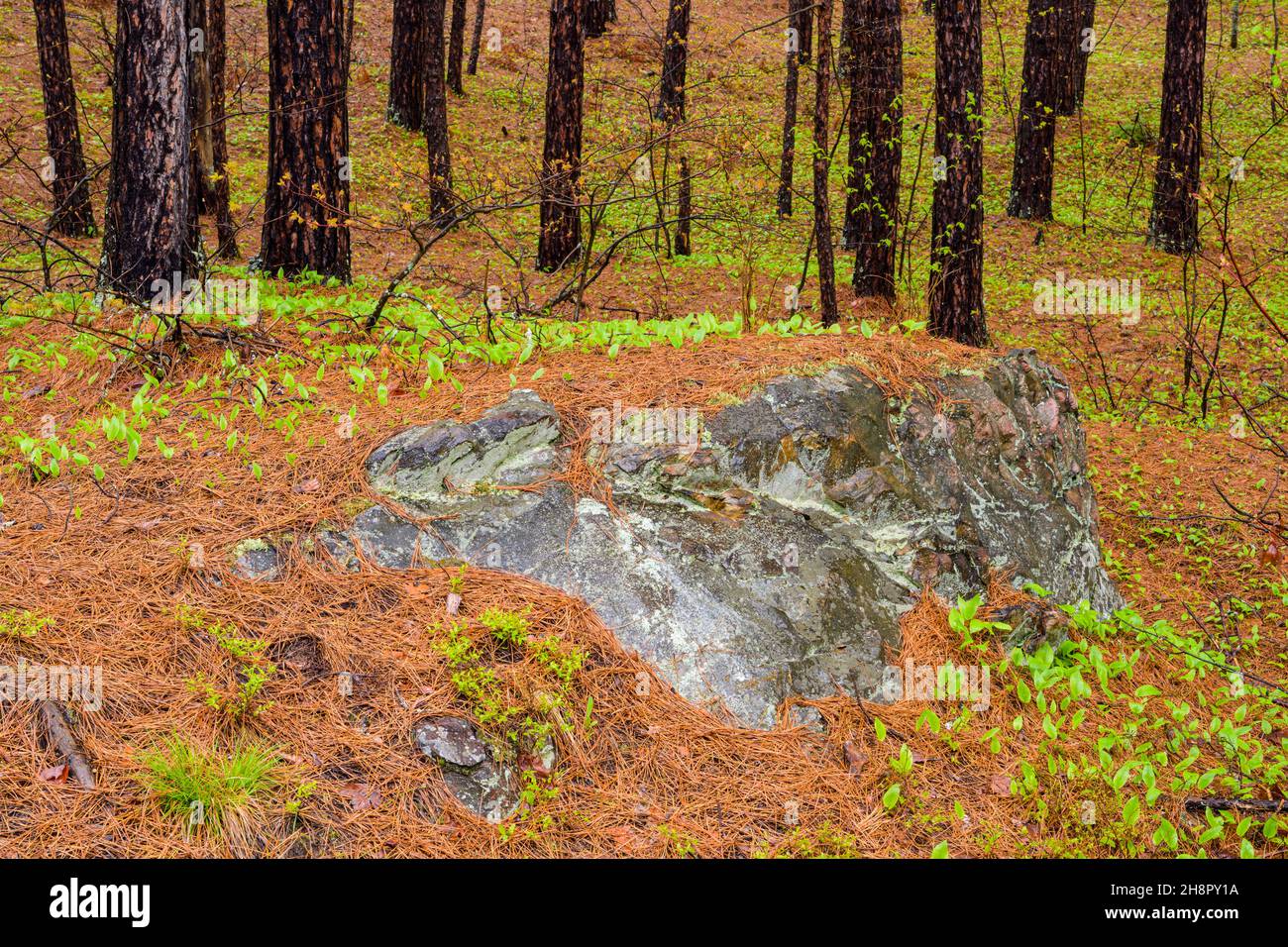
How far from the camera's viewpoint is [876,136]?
11352 millimetres

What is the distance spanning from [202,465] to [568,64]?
845 centimetres

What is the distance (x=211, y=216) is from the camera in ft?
45.0

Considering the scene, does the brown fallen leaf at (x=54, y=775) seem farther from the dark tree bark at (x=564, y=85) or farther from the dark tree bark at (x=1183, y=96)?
the dark tree bark at (x=1183, y=96)

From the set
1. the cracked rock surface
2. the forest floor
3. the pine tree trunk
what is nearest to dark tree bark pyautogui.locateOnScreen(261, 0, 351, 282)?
the forest floor

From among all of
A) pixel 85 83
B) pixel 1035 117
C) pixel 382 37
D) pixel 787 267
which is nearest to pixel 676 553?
pixel 787 267

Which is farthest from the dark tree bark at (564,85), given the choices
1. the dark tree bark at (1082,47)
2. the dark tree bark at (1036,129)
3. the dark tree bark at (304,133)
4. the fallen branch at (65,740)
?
the dark tree bark at (1082,47)

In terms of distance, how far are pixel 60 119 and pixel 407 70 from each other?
7113 millimetres

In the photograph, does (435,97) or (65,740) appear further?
(435,97)

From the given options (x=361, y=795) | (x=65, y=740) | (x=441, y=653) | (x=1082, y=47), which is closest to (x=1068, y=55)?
(x=1082, y=47)

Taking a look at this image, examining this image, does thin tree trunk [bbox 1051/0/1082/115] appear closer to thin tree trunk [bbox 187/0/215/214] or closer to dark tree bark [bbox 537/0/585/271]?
dark tree bark [bbox 537/0/585/271]

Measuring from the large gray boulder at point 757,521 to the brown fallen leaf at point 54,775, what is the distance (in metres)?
1.42

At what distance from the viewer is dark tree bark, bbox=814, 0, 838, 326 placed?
8443 mm

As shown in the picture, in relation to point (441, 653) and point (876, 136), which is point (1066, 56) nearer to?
point (876, 136)
